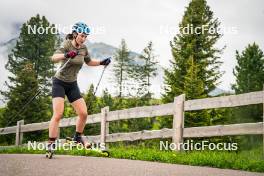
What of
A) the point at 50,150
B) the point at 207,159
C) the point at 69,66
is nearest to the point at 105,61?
the point at 69,66

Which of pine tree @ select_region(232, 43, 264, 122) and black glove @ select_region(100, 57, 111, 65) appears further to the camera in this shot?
pine tree @ select_region(232, 43, 264, 122)

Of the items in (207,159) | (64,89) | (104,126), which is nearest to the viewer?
(207,159)

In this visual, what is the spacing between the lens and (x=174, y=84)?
Result: 982 inches

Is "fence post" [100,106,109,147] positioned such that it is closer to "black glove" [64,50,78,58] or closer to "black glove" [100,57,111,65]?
"black glove" [100,57,111,65]

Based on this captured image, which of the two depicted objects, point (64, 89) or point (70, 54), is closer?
point (70, 54)

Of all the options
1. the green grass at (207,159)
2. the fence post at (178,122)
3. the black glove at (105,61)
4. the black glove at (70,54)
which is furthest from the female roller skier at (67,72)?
the fence post at (178,122)

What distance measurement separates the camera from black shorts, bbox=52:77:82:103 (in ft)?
24.1

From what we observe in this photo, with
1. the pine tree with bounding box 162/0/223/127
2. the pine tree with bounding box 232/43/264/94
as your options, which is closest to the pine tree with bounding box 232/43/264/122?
the pine tree with bounding box 232/43/264/94

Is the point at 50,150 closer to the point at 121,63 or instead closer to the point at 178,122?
the point at 178,122

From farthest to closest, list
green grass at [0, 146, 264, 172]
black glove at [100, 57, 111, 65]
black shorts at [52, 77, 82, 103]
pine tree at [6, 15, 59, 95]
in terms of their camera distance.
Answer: pine tree at [6, 15, 59, 95] → black glove at [100, 57, 111, 65] → black shorts at [52, 77, 82, 103] → green grass at [0, 146, 264, 172]

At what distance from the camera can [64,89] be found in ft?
24.5

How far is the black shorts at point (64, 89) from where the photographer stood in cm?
736

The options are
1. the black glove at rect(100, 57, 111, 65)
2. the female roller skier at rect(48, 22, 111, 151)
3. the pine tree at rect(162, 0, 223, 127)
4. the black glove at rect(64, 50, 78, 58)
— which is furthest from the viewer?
the pine tree at rect(162, 0, 223, 127)

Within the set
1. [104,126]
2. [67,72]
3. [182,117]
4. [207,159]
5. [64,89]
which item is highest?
[67,72]
